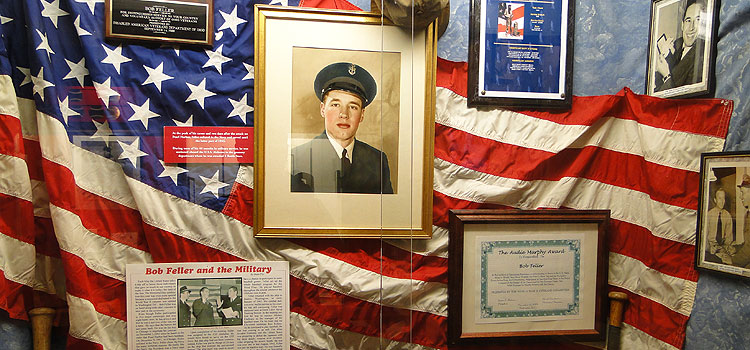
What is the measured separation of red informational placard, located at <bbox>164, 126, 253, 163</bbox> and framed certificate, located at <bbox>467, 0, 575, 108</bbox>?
2.55ft

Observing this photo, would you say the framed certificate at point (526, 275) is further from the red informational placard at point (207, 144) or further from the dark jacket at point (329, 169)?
the red informational placard at point (207, 144)

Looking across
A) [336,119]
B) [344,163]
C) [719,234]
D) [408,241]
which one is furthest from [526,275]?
[336,119]

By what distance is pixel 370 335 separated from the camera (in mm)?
1524

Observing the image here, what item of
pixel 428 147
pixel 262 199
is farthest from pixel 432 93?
pixel 262 199

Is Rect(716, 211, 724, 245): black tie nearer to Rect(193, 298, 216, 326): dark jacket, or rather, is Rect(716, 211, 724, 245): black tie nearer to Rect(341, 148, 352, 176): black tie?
Rect(341, 148, 352, 176): black tie

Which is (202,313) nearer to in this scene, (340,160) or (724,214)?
(340,160)

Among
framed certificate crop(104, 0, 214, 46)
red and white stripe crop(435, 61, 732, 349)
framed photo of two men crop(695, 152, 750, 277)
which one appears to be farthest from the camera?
red and white stripe crop(435, 61, 732, 349)

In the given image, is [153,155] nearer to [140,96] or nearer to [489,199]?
[140,96]

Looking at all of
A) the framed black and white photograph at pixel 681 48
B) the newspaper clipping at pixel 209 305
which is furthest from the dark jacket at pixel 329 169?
the framed black and white photograph at pixel 681 48

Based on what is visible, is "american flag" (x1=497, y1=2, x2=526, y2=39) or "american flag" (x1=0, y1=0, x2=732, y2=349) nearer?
"american flag" (x1=0, y1=0, x2=732, y2=349)

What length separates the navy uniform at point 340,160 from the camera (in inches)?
56.8

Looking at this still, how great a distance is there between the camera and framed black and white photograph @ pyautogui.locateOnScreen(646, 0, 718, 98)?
1351mm

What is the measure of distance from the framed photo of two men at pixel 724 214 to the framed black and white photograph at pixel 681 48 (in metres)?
0.23

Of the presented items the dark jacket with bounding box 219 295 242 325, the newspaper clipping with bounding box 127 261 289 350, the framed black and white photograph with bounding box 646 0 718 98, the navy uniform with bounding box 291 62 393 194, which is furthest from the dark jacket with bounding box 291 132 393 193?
the framed black and white photograph with bounding box 646 0 718 98
